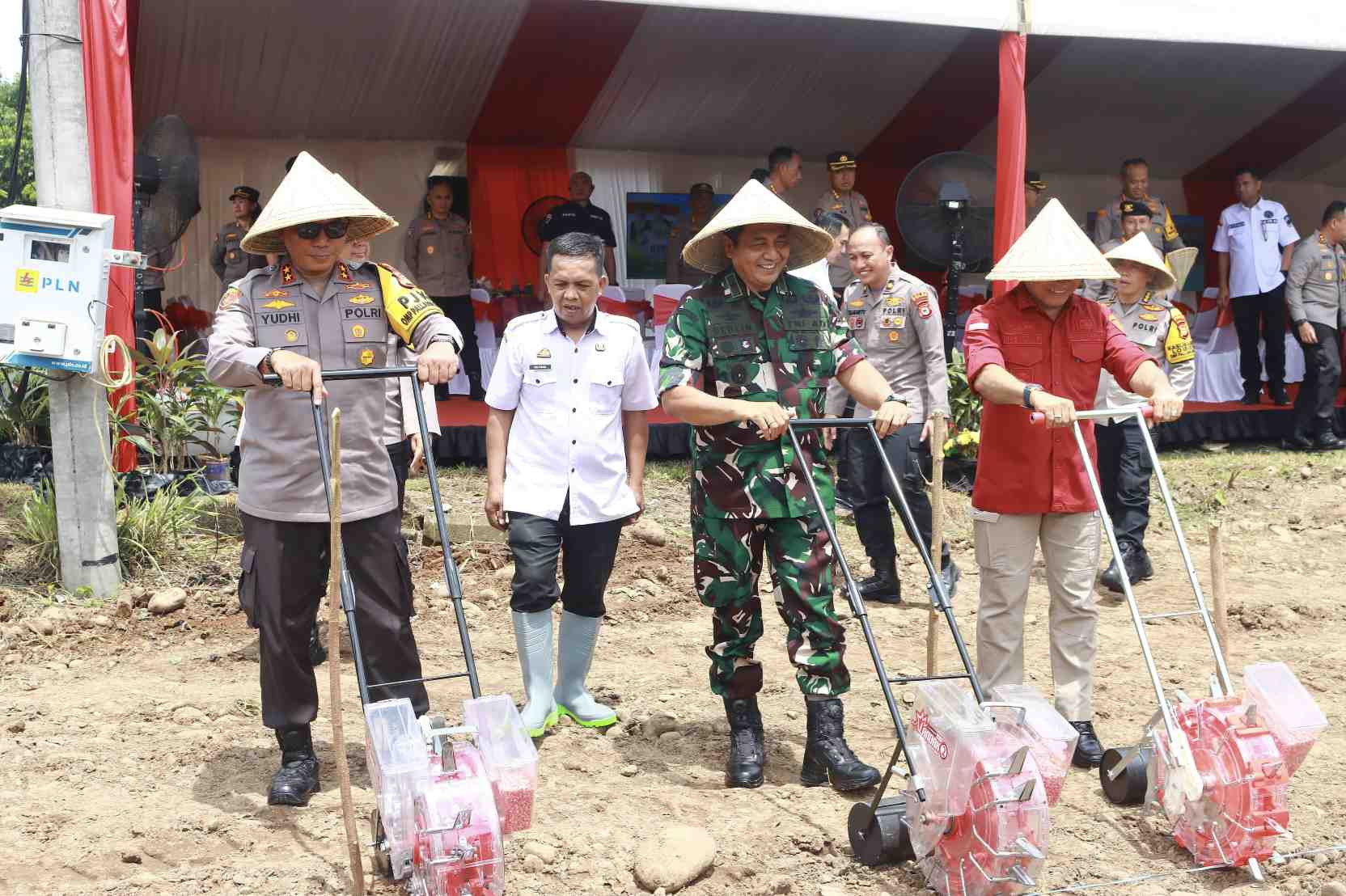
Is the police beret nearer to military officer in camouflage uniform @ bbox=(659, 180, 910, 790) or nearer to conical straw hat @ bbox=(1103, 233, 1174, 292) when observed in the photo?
conical straw hat @ bbox=(1103, 233, 1174, 292)

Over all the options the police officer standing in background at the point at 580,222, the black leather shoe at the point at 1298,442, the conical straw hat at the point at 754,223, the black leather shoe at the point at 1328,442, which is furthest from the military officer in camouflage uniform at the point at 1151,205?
the conical straw hat at the point at 754,223

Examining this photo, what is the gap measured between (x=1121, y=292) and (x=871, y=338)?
4.09 feet

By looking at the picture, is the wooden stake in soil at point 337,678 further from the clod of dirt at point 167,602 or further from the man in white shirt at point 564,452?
the clod of dirt at point 167,602

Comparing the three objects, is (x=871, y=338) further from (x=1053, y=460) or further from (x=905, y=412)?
(x=905, y=412)

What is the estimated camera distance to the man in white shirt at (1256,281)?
1189cm

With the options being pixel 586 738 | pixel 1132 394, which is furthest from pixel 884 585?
pixel 586 738

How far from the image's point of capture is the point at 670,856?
349cm

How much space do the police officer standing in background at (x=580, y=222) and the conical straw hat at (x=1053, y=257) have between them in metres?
6.76

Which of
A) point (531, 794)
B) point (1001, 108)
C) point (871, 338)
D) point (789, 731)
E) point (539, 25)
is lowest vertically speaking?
point (789, 731)

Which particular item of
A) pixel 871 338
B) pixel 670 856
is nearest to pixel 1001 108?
pixel 871 338

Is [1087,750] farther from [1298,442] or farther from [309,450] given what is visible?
[1298,442]

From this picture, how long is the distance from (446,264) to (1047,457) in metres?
7.71

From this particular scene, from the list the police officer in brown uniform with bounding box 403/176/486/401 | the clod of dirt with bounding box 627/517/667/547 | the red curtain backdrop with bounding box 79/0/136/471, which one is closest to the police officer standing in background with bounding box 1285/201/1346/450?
the clod of dirt with bounding box 627/517/667/547

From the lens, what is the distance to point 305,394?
3.82 metres
